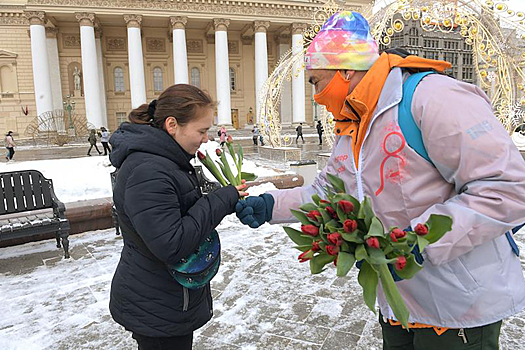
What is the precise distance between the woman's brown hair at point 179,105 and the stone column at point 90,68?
122 feet

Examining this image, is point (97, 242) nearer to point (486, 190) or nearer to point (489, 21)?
point (486, 190)

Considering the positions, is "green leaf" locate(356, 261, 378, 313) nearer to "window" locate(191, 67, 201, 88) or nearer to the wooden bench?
the wooden bench

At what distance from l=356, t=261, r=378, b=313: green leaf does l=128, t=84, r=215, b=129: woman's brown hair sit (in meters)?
1.06

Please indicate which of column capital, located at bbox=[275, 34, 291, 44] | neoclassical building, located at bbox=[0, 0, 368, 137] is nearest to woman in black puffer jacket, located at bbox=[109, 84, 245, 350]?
neoclassical building, located at bbox=[0, 0, 368, 137]

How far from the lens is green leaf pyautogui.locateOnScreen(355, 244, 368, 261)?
113 cm

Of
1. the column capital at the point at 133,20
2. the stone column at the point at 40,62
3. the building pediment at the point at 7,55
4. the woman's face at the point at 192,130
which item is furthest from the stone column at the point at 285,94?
the woman's face at the point at 192,130

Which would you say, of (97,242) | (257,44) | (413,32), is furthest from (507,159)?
(413,32)

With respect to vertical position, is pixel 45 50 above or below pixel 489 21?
above

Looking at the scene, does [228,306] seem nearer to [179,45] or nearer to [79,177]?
[79,177]

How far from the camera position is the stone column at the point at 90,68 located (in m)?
34.9

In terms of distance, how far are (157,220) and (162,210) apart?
5 cm

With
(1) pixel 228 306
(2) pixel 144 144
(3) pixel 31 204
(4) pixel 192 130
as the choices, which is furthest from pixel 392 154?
(3) pixel 31 204

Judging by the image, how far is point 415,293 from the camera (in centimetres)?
153

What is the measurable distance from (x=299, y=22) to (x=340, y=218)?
141 feet
